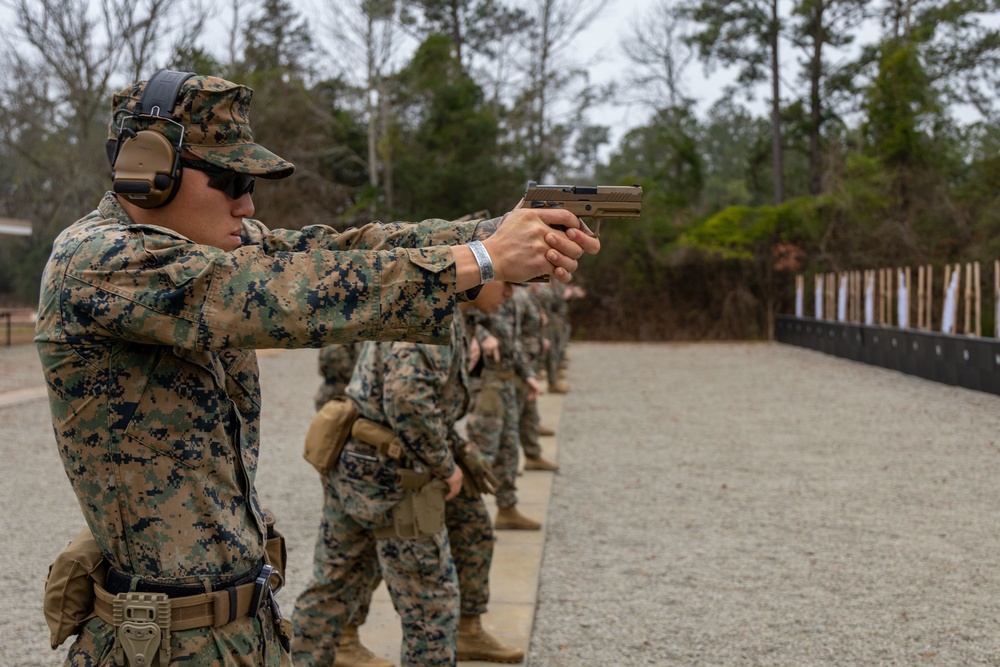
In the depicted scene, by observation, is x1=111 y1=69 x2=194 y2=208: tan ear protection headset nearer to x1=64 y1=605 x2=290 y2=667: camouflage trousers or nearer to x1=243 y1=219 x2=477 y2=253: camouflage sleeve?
x1=243 y1=219 x2=477 y2=253: camouflage sleeve

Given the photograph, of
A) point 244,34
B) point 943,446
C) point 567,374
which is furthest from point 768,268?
point 943,446

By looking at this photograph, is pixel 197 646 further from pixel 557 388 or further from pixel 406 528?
pixel 557 388

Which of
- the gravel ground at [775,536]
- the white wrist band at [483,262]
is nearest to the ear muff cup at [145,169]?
the white wrist band at [483,262]

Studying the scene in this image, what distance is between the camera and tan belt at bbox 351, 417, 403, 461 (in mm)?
3830

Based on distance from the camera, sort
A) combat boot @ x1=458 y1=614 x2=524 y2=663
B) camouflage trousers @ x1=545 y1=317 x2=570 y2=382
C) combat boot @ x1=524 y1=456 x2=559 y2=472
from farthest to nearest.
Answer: camouflage trousers @ x1=545 y1=317 x2=570 y2=382
combat boot @ x1=524 y1=456 x2=559 y2=472
combat boot @ x1=458 y1=614 x2=524 y2=663

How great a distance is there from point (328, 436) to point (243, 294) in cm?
214

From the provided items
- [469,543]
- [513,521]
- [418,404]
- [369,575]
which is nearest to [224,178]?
[418,404]

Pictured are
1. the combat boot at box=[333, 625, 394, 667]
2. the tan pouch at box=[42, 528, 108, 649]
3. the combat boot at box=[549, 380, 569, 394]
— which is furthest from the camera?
the combat boot at box=[549, 380, 569, 394]

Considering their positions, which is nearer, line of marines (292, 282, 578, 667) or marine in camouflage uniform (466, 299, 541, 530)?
line of marines (292, 282, 578, 667)

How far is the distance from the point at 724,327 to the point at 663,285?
230 centimetres

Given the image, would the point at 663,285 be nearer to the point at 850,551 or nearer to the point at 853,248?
the point at 853,248

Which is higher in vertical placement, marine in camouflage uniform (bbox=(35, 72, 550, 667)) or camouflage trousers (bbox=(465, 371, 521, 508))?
marine in camouflage uniform (bbox=(35, 72, 550, 667))

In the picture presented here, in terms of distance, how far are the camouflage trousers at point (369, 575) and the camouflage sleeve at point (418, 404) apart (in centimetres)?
17

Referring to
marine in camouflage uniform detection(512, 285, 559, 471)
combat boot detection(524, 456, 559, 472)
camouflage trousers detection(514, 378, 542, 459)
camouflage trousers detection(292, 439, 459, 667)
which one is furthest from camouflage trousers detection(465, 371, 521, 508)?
camouflage trousers detection(292, 439, 459, 667)
